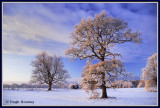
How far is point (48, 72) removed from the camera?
902 inches

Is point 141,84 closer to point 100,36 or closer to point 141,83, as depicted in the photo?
point 141,83

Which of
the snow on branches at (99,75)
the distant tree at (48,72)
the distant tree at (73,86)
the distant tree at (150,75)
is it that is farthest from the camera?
the distant tree at (48,72)

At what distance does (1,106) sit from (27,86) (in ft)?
27.7

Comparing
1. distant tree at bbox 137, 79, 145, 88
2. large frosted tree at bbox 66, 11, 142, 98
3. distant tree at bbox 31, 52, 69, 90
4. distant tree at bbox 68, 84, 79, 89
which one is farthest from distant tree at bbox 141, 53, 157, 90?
distant tree at bbox 31, 52, 69, 90

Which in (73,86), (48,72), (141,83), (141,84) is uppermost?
(48,72)

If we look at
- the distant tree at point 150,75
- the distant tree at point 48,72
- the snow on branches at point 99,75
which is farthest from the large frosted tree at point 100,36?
the distant tree at point 48,72

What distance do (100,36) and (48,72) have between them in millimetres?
10319

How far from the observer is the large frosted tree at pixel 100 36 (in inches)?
585

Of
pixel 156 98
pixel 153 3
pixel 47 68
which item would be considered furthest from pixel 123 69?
pixel 47 68

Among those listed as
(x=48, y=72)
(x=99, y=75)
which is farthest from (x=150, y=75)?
(x=48, y=72)

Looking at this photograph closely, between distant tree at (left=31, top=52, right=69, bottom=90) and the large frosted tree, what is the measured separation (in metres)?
6.38

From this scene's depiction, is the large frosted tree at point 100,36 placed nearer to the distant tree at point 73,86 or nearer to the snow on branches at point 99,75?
the snow on branches at point 99,75

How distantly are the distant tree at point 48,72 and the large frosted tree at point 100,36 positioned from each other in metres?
6.38

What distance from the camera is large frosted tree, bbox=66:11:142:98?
14.9m
